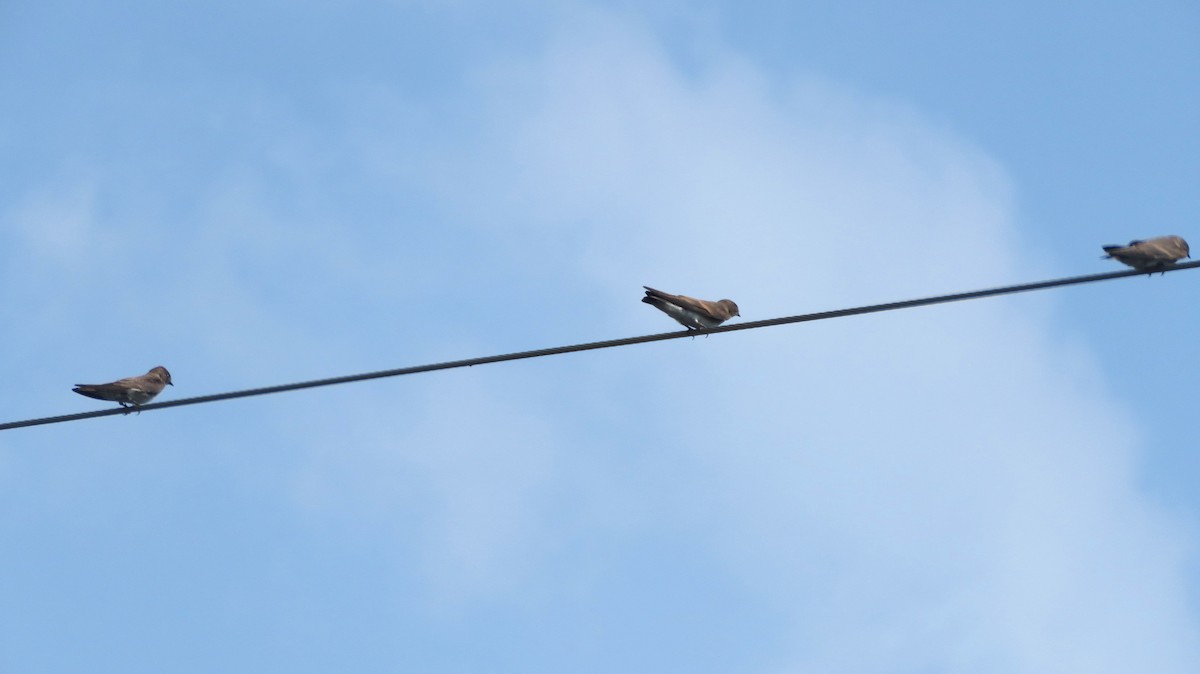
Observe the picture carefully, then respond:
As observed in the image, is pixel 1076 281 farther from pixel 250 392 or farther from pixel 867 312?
pixel 250 392

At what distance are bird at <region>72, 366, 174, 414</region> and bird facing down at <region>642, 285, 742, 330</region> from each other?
19.6 feet

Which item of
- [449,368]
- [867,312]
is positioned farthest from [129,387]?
[867,312]

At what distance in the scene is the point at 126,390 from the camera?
16.3 m

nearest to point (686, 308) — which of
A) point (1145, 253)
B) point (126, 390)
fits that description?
point (1145, 253)

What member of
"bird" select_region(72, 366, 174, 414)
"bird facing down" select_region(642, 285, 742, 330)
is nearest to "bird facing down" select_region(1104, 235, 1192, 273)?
"bird facing down" select_region(642, 285, 742, 330)

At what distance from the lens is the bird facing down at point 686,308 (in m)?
15.2

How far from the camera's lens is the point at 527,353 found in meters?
9.32

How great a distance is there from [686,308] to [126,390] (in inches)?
270

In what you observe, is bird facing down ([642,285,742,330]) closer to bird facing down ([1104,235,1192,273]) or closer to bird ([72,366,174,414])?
bird facing down ([1104,235,1192,273])

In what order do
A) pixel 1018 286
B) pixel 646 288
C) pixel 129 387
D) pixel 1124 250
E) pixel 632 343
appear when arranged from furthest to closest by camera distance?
1. pixel 129 387
2. pixel 646 288
3. pixel 1124 250
4. pixel 632 343
5. pixel 1018 286

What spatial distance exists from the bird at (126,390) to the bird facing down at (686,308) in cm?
596

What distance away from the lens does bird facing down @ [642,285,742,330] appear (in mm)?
15164

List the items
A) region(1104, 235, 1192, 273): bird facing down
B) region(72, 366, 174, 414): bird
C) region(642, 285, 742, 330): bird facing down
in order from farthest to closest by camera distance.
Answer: region(72, 366, 174, 414): bird, region(642, 285, 742, 330): bird facing down, region(1104, 235, 1192, 273): bird facing down

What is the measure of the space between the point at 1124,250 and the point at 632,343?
6.77 metres
